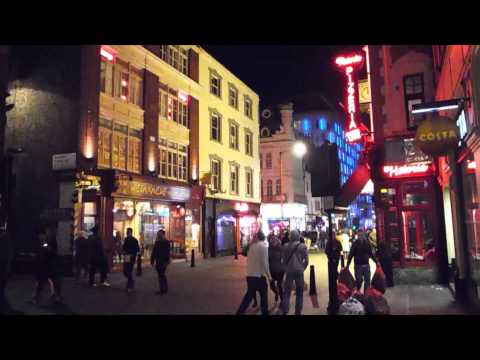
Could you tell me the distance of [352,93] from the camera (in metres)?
16.0

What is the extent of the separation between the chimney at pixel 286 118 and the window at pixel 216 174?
1812 cm

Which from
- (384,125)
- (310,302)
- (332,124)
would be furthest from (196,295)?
(332,124)

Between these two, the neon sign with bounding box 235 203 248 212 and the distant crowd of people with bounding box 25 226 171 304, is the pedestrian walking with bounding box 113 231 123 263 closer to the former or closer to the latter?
the distant crowd of people with bounding box 25 226 171 304

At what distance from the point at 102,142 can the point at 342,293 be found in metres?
13.7

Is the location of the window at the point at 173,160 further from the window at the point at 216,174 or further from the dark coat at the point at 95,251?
the dark coat at the point at 95,251

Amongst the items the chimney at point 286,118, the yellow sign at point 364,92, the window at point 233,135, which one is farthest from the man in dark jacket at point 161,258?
the chimney at point 286,118

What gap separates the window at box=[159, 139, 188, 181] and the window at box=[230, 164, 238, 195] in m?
6.23

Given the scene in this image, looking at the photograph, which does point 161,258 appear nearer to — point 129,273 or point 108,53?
point 129,273

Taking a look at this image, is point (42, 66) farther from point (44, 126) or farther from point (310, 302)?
point (310, 302)

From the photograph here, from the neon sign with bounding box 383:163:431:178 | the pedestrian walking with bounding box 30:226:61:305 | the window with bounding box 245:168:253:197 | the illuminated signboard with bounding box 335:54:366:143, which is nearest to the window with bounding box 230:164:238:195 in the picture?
the window with bounding box 245:168:253:197

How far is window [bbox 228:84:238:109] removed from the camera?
3219 centimetres

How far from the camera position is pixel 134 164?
21.6 m

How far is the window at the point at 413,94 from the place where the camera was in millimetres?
14812
